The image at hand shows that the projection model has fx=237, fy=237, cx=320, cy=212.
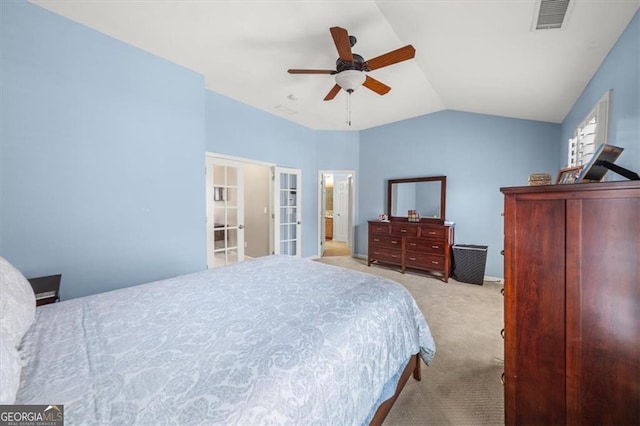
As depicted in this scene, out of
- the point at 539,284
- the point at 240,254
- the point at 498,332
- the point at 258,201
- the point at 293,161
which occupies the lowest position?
the point at 498,332

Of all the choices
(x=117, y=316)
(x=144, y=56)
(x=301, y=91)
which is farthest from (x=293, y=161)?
(x=117, y=316)

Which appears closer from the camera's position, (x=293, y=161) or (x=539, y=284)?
(x=539, y=284)

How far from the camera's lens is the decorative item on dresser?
3.99 meters

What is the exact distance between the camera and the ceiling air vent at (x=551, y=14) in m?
1.51

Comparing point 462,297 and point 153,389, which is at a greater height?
point 153,389

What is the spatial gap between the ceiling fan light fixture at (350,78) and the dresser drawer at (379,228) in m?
2.89

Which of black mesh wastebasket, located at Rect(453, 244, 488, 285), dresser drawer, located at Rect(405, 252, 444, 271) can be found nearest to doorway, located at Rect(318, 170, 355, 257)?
dresser drawer, located at Rect(405, 252, 444, 271)

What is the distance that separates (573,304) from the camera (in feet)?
3.56

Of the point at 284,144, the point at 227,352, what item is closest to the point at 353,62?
the point at 227,352

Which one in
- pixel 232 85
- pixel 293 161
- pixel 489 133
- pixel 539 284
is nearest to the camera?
pixel 539 284

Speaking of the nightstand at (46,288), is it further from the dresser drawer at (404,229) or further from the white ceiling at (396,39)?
the dresser drawer at (404,229)

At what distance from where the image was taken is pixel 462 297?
3318 mm

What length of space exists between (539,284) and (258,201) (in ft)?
14.8

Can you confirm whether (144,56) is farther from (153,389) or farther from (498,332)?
(498,332)
